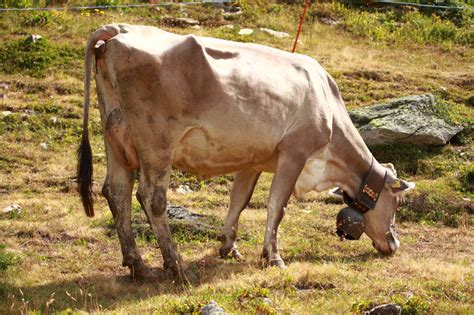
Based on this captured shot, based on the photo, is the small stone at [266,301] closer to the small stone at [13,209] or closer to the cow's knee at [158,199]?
the cow's knee at [158,199]

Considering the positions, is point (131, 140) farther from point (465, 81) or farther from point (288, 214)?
point (465, 81)

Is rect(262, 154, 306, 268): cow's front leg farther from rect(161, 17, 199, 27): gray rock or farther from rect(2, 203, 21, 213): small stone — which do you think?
rect(161, 17, 199, 27): gray rock

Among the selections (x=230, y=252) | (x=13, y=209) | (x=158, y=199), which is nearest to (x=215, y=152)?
(x=158, y=199)

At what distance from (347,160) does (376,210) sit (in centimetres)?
88

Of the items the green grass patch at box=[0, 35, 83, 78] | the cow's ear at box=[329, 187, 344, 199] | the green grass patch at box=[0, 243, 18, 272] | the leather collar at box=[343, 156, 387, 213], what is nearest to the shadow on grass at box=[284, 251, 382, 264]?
the leather collar at box=[343, 156, 387, 213]

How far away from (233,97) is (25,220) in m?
4.19

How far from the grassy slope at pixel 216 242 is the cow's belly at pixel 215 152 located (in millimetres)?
1254

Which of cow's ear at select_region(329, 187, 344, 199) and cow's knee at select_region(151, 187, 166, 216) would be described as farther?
cow's ear at select_region(329, 187, 344, 199)

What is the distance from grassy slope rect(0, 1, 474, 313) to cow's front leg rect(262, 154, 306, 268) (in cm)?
28

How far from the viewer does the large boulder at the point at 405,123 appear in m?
16.9

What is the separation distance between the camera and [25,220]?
42.0 ft

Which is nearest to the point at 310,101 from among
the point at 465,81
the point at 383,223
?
the point at 383,223

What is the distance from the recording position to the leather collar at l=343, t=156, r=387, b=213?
12.0 meters

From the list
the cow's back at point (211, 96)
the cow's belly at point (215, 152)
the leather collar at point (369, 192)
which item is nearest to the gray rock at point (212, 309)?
the cow's back at point (211, 96)
